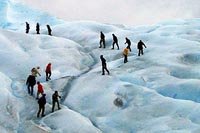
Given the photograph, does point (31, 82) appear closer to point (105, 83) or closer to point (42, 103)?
point (42, 103)

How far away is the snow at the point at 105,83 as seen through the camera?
32.5 m

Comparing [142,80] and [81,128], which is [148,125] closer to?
[81,128]

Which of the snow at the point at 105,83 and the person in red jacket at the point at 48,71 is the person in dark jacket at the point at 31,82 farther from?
the person in red jacket at the point at 48,71

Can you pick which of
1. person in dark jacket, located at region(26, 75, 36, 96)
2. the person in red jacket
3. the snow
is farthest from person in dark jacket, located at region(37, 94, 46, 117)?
the person in red jacket

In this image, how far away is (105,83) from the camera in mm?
38438

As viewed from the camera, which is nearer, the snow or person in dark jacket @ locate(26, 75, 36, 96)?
the snow

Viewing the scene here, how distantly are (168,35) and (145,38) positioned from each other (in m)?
3.52

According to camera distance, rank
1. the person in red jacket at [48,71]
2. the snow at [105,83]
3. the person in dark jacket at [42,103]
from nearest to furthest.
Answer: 1. the snow at [105,83]
2. the person in dark jacket at [42,103]
3. the person in red jacket at [48,71]

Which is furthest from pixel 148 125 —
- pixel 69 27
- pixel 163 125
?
pixel 69 27

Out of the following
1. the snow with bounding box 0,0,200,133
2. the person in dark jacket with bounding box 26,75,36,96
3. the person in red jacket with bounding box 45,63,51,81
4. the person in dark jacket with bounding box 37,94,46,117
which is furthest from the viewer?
the person in red jacket with bounding box 45,63,51,81

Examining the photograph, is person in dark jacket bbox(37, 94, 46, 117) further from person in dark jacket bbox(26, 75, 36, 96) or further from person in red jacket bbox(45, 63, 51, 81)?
person in red jacket bbox(45, 63, 51, 81)

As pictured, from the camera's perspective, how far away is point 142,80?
127 ft

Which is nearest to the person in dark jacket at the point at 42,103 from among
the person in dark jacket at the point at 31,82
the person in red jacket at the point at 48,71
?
the person in dark jacket at the point at 31,82

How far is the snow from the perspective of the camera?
1281 inches
